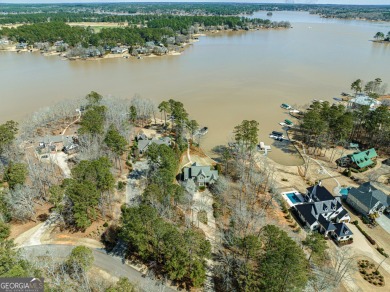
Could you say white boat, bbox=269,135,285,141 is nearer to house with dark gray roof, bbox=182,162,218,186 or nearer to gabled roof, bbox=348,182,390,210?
gabled roof, bbox=348,182,390,210

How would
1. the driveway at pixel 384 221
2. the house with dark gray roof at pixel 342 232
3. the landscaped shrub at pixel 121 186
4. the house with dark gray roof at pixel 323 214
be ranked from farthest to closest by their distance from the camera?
the landscaped shrub at pixel 121 186 → the driveway at pixel 384 221 → the house with dark gray roof at pixel 323 214 → the house with dark gray roof at pixel 342 232

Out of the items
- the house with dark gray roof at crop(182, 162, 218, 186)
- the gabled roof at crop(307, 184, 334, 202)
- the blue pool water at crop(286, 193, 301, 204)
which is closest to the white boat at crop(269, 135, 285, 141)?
the blue pool water at crop(286, 193, 301, 204)

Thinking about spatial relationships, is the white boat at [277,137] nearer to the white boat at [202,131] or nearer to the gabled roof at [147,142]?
the white boat at [202,131]

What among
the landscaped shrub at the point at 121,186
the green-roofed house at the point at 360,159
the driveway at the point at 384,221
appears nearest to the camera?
the driveway at the point at 384,221

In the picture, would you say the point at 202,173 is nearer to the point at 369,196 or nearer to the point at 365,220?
the point at 365,220

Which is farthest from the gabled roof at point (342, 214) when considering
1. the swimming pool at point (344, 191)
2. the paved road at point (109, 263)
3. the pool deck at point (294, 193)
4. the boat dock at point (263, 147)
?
the paved road at point (109, 263)

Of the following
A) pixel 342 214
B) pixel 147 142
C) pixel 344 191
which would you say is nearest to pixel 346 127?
pixel 344 191

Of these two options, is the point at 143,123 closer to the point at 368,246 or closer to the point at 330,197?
the point at 330,197
